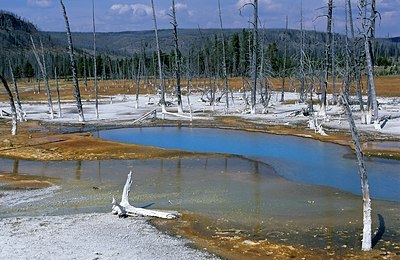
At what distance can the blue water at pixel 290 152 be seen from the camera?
57.4 ft

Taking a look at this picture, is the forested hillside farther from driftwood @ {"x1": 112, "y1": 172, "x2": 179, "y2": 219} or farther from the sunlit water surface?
driftwood @ {"x1": 112, "y1": 172, "x2": 179, "y2": 219}

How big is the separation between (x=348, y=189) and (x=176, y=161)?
7.89 metres

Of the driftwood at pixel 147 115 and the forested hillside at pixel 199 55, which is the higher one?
the forested hillside at pixel 199 55

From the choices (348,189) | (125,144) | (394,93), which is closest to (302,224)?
(348,189)

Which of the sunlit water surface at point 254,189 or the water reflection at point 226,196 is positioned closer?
the water reflection at point 226,196

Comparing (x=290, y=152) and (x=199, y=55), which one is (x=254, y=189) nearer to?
(x=290, y=152)

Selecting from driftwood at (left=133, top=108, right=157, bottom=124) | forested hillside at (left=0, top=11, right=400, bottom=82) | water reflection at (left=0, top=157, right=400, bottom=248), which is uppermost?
forested hillside at (left=0, top=11, right=400, bottom=82)

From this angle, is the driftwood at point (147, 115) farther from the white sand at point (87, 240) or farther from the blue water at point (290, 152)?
the white sand at point (87, 240)

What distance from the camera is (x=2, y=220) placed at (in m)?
13.1

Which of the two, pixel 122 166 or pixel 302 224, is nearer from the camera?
pixel 302 224

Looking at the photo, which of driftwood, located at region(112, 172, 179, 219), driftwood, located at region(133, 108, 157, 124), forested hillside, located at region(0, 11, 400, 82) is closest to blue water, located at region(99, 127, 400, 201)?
driftwood, located at region(133, 108, 157, 124)

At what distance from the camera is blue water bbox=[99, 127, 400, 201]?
17500 mm

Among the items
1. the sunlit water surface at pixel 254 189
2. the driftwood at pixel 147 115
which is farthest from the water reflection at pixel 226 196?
the driftwood at pixel 147 115

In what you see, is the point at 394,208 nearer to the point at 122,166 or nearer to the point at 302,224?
the point at 302,224
